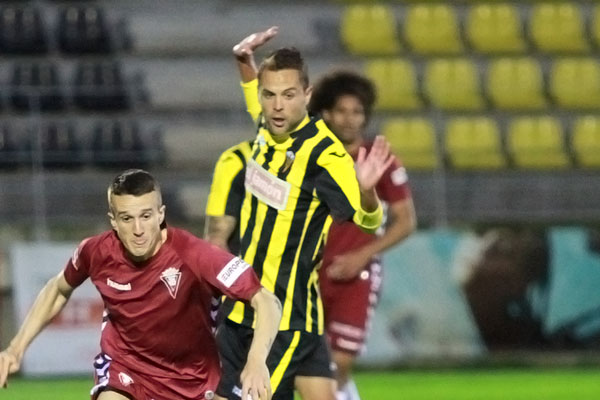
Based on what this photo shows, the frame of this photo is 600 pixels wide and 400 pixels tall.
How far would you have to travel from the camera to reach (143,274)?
591 centimetres

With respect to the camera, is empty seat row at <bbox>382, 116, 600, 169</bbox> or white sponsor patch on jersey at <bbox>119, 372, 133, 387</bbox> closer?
white sponsor patch on jersey at <bbox>119, 372, 133, 387</bbox>

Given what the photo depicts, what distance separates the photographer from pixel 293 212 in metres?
6.44

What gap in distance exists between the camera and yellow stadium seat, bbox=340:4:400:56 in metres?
18.4

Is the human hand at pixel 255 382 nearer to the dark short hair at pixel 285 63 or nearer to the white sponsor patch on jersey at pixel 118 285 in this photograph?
the white sponsor patch on jersey at pixel 118 285

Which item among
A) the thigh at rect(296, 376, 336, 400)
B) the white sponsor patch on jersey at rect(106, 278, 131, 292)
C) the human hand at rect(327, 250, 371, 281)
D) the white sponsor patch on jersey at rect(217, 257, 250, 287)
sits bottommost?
the thigh at rect(296, 376, 336, 400)

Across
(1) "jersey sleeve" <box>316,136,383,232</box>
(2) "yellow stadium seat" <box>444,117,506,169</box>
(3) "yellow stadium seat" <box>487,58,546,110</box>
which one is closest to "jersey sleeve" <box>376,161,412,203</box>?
(1) "jersey sleeve" <box>316,136,383,232</box>

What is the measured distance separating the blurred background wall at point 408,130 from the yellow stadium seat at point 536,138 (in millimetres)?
26

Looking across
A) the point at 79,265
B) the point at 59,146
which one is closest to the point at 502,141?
the point at 59,146

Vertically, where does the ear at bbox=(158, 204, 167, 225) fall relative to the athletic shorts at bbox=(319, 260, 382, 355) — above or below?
above

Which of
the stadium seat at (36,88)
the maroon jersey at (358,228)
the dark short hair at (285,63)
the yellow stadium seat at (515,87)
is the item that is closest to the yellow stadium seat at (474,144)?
the yellow stadium seat at (515,87)

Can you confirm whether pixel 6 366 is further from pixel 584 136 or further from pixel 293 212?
pixel 584 136

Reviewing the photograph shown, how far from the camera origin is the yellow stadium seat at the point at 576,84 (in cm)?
1792

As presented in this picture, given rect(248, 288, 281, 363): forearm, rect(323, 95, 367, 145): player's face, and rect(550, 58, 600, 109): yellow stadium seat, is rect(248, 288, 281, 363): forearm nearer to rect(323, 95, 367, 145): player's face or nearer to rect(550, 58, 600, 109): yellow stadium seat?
rect(323, 95, 367, 145): player's face

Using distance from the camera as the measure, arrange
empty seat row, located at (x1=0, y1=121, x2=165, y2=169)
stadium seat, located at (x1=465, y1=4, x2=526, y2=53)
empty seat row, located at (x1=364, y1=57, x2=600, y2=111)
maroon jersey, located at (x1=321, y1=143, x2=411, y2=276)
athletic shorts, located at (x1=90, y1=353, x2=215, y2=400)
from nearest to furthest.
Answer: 1. athletic shorts, located at (x1=90, y1=353, x2=215, y2=400)
2. maroon jersey, located at (x1=321, y1=143, x2=411, y2=276)
3. empty seat row, located at (x1=0, y1=121, x2=165, y2=169)
4. empty seat row, located at (x1=364, y1=57, x2=600, y2=111)
5. stadium seat, located at (x1=465, y1=4, x2=526, y2=53)
